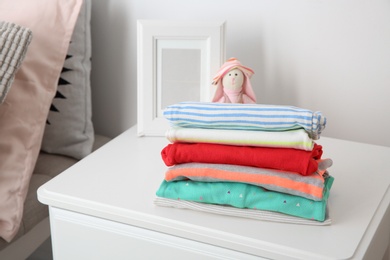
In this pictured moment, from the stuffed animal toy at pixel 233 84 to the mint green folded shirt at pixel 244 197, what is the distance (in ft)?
0.73

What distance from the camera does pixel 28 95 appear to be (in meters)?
1.06

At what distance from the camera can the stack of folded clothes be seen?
2.55 ft

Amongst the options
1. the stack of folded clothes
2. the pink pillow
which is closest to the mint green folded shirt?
the stack of folded clothes

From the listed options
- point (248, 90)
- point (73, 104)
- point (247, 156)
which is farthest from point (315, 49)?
point (73, 104)

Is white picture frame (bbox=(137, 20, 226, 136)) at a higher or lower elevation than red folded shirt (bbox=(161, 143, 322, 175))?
higher

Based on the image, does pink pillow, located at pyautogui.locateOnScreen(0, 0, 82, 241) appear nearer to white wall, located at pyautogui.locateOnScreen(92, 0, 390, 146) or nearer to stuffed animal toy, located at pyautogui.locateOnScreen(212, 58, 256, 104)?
white wall, located at pyautogui.locateOnScreen(92, 0, 390, 146)

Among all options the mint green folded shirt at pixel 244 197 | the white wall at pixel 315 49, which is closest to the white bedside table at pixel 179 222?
the mint green folded shirt at pixel 244 197

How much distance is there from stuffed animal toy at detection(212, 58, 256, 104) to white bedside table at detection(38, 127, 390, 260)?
0.59ft

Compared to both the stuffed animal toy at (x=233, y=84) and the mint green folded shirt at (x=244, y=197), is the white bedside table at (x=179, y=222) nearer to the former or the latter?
the mint green folded shirt at (x=244, y=197)

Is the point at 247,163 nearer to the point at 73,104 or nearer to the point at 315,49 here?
the point at 315,49

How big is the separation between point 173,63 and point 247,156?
373mm

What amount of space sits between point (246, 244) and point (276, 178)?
0.35ft

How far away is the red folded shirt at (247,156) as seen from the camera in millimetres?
777

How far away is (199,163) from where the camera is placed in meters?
0.83
